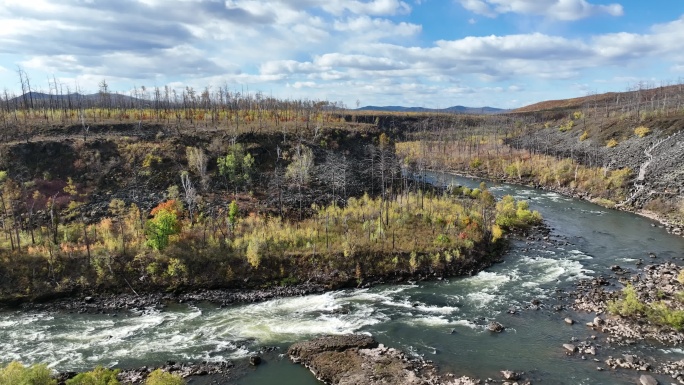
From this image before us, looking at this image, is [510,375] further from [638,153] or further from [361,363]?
[638,153]

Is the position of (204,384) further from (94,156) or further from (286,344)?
(94,156)

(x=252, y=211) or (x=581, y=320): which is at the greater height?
(x=252, y=211)

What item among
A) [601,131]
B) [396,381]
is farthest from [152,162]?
[601,131]

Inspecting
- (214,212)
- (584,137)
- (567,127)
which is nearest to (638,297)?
(214,212)

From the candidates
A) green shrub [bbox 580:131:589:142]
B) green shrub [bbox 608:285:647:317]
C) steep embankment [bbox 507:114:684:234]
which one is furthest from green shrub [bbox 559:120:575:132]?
green shrub [bbox 608:285:647:317]

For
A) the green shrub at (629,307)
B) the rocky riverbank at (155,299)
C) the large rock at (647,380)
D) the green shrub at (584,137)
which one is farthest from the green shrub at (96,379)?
the green shrub at (584,137)

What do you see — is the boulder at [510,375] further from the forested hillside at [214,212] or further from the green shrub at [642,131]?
the green shrub at [642,131]
